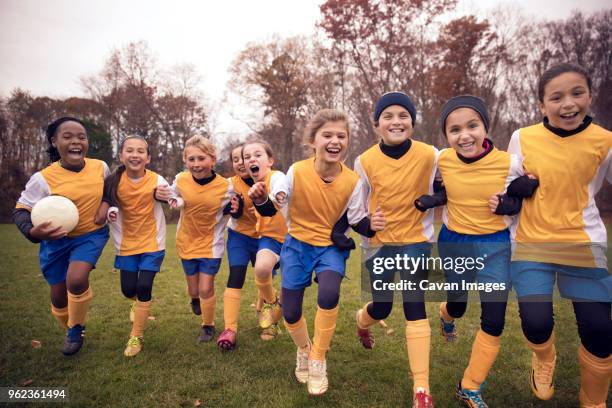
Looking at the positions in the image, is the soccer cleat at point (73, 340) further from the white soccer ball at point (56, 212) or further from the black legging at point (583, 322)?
the black legging at point (583, 322)

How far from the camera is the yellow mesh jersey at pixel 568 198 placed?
108 inches

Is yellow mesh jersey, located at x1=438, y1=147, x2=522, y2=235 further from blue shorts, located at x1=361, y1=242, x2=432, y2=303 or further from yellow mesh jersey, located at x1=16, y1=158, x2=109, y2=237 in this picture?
yellow mesh jersey, located at x1=16, y1=158, x2=109, y2=237

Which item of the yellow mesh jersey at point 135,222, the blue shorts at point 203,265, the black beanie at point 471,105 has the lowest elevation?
the blue shorts at point 203,265

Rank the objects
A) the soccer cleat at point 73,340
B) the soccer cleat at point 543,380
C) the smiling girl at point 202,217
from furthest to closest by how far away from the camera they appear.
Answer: the smiling girl at point 202,217 → the soccer cleat at point 73,340 → the soccer cleat at point 543,380

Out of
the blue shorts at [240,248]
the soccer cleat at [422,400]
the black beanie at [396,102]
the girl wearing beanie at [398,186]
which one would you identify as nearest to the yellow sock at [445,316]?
the girl wearing beanie at [398,186]

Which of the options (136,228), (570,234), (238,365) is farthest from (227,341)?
(570,234)

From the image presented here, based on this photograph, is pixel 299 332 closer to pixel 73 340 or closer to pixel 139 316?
pixel 139 316

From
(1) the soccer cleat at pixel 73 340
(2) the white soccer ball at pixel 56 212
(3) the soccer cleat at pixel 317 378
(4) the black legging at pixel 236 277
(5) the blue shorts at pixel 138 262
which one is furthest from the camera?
(4) the black legging at pixel 236 277

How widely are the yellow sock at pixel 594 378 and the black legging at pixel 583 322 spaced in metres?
0.05

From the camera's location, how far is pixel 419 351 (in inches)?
116

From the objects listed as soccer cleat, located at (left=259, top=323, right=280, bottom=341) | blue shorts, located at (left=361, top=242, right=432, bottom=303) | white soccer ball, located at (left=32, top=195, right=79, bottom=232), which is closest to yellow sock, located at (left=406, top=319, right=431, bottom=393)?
blue shorts, located at (left=361, top=242, right=432, bottom=303)

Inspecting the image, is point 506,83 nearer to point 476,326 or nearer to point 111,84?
point 476,326

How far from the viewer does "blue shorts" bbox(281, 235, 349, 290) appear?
3377 mm

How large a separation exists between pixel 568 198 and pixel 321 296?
2118mm
